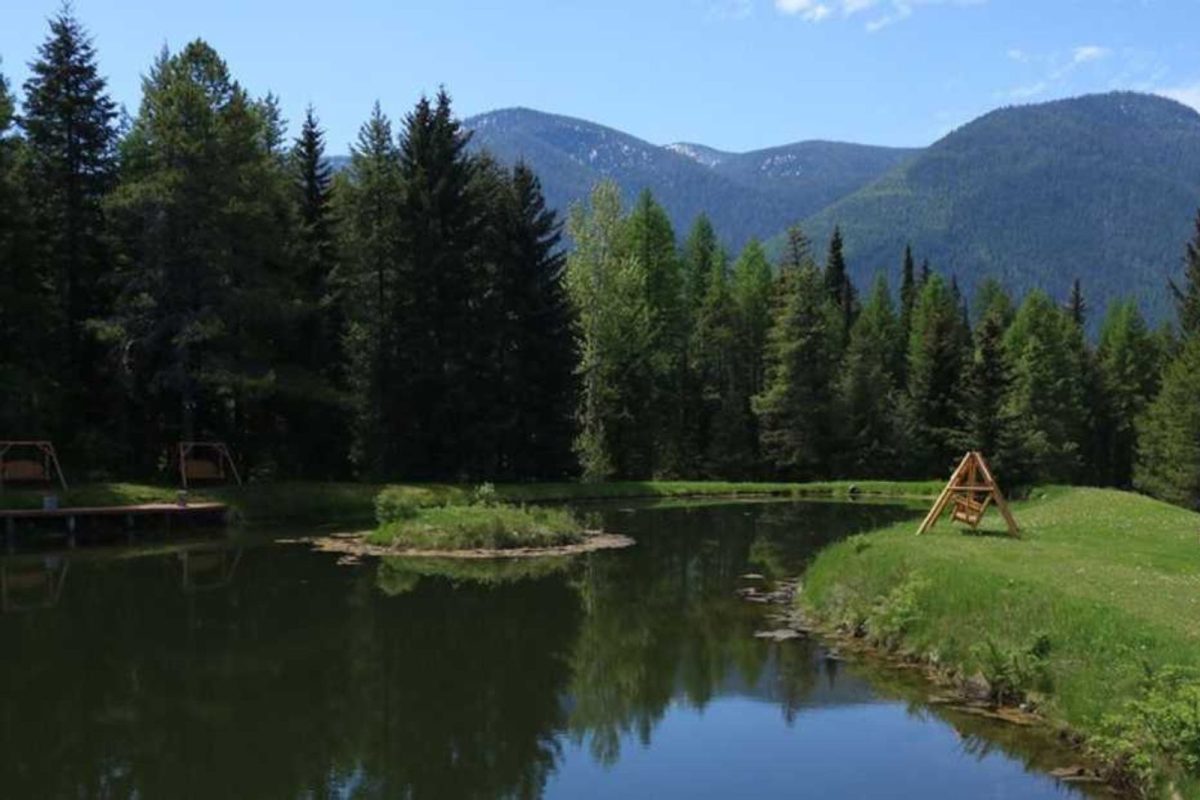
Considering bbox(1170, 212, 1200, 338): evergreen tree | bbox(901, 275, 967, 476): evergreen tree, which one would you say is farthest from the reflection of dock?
bbox(1170, 212, 1200, 338): evergreen tree

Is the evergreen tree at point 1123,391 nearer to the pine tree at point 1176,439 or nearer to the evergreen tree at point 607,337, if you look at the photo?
the pine tree at point 1176,439

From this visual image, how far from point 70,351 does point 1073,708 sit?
4889 centimetres

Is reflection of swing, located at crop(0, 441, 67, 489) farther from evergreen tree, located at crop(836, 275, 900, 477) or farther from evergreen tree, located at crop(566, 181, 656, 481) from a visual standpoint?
evergreen tree, located at crop(836, 275, 900, 477)

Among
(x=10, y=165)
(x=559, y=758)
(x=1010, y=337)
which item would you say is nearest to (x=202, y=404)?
(x=10, y=165)

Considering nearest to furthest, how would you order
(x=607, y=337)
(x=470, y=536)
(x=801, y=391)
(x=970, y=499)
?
(x=970, y=499) < (x=470, y=536) < (x=607, y=337) < (x=801, y=391)

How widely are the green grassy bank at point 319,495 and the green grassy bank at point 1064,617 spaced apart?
2545 centimetres

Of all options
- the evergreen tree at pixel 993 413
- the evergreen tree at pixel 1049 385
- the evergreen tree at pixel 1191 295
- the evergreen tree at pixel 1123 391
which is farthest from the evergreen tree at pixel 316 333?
the evergreen tree at pixel 1123 391

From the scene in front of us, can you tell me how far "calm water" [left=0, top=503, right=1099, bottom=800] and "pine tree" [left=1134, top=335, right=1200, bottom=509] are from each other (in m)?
42.3

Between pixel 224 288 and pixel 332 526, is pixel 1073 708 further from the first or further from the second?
pixel 224 288

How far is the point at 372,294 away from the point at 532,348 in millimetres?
10221

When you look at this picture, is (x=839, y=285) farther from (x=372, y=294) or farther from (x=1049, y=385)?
(x=372, y=294)

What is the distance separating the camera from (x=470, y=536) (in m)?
39.2

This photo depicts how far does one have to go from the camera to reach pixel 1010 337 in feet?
292

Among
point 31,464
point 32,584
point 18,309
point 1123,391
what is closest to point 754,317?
point 1123,391
